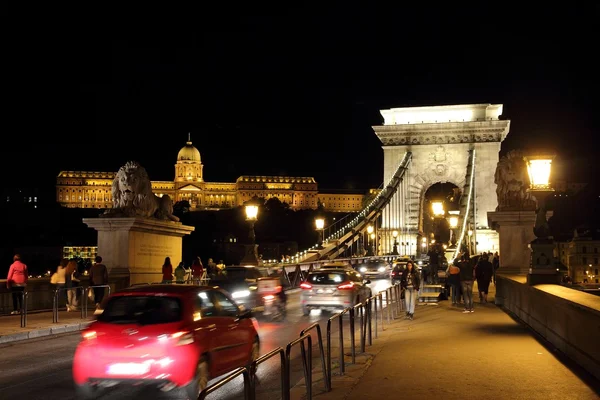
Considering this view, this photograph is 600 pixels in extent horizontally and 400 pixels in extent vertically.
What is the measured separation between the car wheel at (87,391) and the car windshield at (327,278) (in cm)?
1249

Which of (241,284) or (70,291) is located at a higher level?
(241,284)

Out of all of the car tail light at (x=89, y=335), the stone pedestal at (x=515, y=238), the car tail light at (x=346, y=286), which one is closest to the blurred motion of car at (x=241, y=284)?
the car tail light at (x=346, y=286)

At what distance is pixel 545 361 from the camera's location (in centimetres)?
1122

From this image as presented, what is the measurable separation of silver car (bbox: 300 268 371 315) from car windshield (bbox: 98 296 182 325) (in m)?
11.7

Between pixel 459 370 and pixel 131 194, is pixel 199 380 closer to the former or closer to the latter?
pixel 459 370

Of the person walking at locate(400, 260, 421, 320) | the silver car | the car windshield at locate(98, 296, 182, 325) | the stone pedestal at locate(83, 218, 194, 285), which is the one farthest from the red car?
the stone pedestal at locate(83, 218, 194, 285)

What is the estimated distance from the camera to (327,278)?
21.0 metres

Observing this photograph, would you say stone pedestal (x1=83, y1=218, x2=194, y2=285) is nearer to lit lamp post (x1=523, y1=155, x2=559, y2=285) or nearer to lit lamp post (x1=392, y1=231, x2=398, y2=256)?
lit lamp post (x1=523, y1=155, x2=559, y2=285)

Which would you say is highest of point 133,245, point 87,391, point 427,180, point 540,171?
point 427,180

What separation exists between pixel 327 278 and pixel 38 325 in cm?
770

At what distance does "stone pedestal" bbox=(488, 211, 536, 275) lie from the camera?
2303 cm

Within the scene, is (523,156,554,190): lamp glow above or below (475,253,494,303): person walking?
above

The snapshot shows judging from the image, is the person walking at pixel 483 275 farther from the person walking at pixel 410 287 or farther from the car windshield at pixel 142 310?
the car windshield at pixel 142 310

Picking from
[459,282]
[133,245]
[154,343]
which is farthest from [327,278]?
[154,343]
